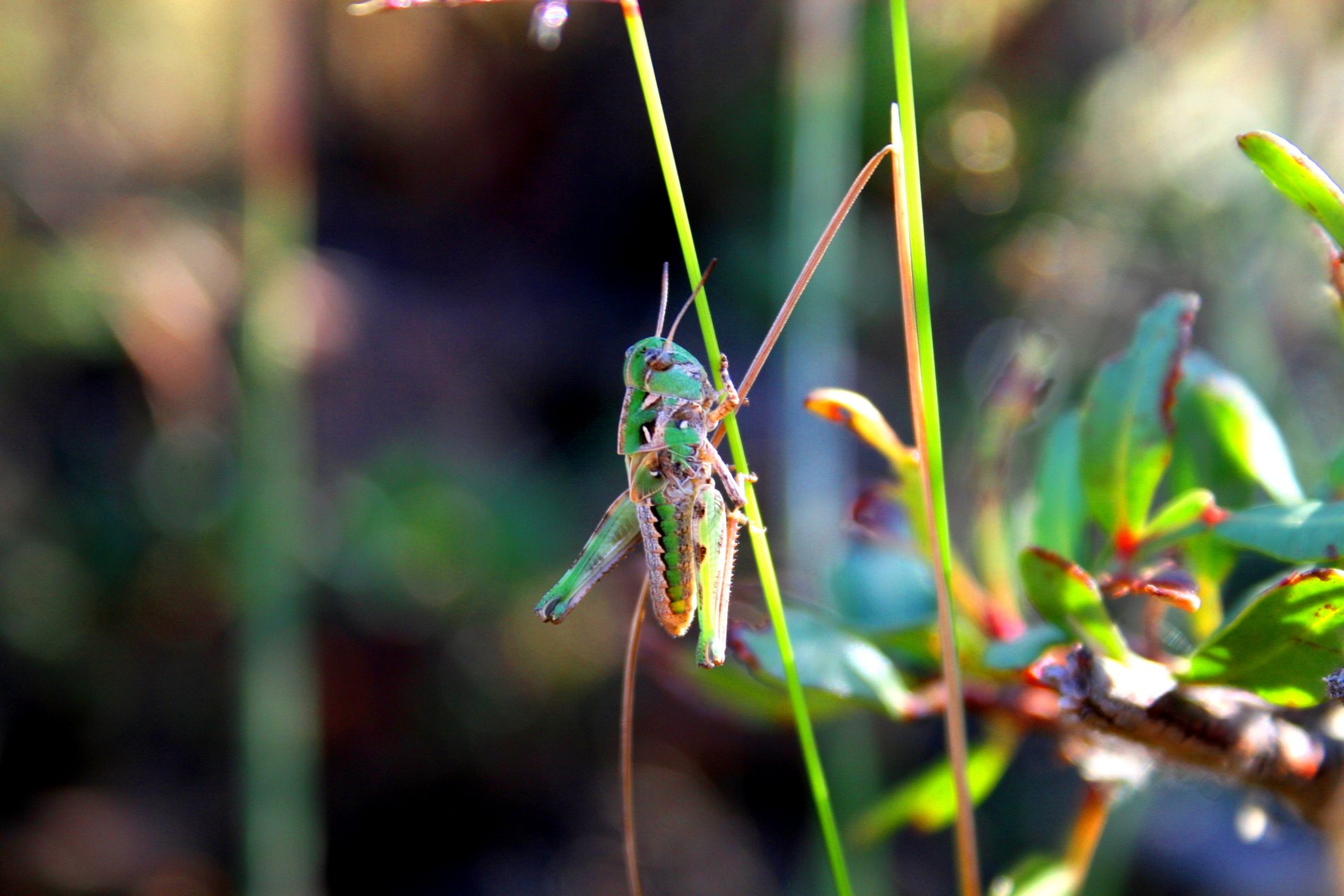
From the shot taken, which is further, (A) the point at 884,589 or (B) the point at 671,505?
(B) the point at 671,505

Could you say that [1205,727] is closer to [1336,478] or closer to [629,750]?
[1336,478]

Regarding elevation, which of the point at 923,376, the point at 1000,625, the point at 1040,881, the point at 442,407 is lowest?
the point at 1040,881

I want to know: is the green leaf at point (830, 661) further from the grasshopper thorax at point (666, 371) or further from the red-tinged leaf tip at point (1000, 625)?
the grasshopper thorax at point (666, 371)

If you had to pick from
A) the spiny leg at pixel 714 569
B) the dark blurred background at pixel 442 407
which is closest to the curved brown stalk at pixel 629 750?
Result: the spiny leg at pixel 714 569

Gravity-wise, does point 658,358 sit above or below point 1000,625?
above

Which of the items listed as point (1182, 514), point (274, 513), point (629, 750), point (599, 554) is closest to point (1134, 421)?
point (1182, 514)

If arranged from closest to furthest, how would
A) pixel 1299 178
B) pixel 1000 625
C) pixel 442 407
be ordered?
pixel 1299 178
pixel 1000 625
pixel 442 407
